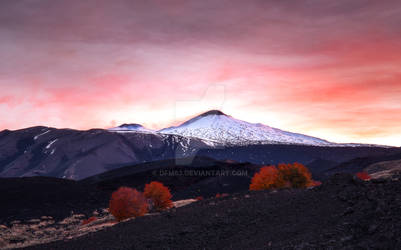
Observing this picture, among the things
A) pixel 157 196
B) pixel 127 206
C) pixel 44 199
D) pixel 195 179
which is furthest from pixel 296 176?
pixel 195 179

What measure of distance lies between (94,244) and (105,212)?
3308 cm

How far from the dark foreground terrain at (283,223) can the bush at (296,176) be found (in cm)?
1177

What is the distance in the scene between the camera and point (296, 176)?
32.9 m

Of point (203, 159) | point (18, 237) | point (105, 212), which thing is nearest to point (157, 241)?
point (18, 237)

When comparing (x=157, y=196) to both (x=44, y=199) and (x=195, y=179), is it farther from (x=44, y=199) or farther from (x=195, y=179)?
(x=195, y=179)

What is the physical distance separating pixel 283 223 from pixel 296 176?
63.3 ft

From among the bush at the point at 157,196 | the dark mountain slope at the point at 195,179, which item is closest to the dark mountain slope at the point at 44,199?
the dark mountain slope at the point at 195,179

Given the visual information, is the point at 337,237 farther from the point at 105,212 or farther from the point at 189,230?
the point at 105,212

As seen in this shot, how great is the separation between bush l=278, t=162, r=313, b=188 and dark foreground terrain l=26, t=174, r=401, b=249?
11769 mm

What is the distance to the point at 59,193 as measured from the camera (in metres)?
64.4

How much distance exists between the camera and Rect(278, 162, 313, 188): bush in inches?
1274

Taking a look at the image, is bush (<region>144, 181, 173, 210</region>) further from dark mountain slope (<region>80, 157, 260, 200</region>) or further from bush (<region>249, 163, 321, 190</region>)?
dark mountain slope (<region>80, 157, 260, 200</region>)

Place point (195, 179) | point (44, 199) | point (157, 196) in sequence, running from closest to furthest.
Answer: point (157, 196) → point (44, 199) → point (195, 179)

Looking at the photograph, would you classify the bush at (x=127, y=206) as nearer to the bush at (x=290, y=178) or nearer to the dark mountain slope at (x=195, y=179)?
the bush at (x=290, y=178)
